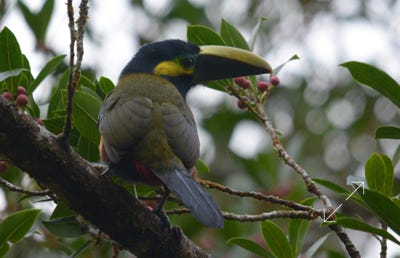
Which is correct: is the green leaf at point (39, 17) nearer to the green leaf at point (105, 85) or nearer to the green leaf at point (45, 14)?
the green leaf at point (45, 14)

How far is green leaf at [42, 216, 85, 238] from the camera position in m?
3.89

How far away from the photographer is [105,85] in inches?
167

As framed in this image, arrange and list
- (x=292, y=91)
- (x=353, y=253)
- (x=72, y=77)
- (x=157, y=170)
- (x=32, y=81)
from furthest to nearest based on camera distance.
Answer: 1. (x=292, y=91)
2. (x=32, y=81)
3. (x=157, y=170)
4. (x=353, y=253)
5. (x=72, y=77)

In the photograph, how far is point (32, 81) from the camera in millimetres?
4047

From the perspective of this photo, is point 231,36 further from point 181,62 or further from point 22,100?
point 22,100

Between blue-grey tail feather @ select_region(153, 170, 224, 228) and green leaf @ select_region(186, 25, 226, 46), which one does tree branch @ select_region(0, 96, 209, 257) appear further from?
green leaf @ select_region(186, 25, 226, 46)

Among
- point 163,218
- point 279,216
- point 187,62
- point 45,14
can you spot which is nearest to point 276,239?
point 279,216

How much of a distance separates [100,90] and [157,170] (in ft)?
2.52

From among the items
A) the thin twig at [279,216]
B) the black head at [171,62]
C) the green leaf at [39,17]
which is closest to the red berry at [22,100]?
the thin twig at [279,216]

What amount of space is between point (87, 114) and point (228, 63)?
847 millimetres

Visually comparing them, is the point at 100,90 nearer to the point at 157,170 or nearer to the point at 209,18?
the point at 157,170

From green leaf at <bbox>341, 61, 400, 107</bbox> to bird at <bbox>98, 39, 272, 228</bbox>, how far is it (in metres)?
0.75

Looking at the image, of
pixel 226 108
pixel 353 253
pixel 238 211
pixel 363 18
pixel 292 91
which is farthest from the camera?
pixel 363 18

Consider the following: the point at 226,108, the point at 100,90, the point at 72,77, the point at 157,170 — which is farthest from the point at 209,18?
the point at 72,77
